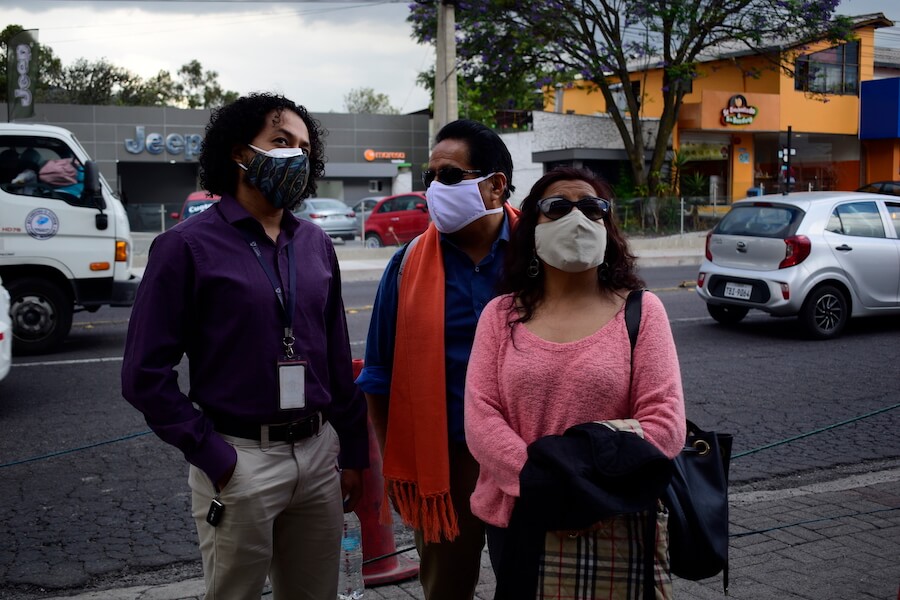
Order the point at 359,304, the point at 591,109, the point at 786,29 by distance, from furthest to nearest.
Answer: the point at 591,109 → the point at 786,29 → the point at 359,304

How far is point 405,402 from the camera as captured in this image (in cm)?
309

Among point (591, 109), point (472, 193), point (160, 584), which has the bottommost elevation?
point (160, 584)

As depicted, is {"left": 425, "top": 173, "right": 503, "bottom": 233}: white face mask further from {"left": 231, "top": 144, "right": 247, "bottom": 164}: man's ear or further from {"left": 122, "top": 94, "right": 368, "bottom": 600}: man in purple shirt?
{"left": 231, "top": 144, "right": 247, "bottom": 164}: man's ear

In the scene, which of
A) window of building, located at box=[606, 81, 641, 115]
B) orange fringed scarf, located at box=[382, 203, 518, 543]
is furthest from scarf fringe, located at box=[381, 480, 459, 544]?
window of building, located at box=[606, 81, 641, 115]

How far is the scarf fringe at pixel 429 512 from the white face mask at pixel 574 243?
0.88 metres

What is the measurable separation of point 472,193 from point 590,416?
3.30ft

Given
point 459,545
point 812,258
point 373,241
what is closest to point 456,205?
point 459,545

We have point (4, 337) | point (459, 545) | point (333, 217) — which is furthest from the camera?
point (333, 217)

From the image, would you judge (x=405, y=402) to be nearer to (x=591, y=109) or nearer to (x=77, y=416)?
(x=77, y=416)

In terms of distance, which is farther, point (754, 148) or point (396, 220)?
point (754, 148)

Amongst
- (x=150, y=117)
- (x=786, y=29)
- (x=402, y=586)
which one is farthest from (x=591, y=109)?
(x=402, y=586)

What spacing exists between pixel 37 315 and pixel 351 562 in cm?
757

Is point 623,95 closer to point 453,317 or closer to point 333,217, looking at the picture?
point 333,217

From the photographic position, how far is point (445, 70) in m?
19.8
